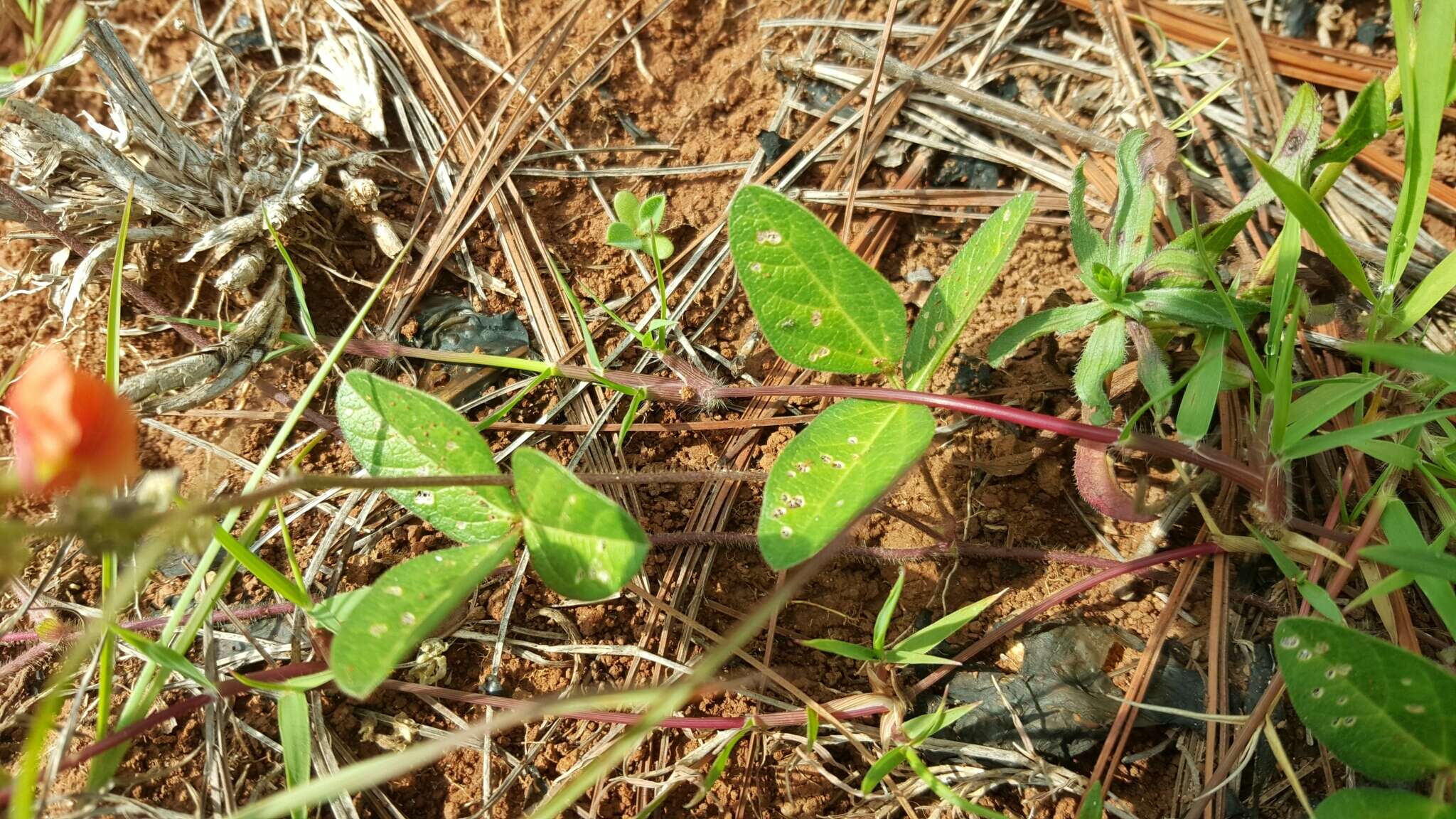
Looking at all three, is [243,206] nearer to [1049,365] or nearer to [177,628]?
[177,628]

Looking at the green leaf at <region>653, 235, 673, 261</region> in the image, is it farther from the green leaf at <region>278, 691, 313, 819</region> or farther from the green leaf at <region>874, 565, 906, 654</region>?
the green leaf at <region>278, 691, 313, 819</region>

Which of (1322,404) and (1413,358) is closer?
(1413,358)

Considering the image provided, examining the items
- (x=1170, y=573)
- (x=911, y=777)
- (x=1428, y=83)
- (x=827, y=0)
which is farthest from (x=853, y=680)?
(x=827, y=0)

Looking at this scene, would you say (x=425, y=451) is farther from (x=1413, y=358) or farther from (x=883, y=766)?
(x=1413, y=358)

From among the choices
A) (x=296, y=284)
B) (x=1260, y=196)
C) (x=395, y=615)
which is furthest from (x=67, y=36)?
(x=1260, y=196)

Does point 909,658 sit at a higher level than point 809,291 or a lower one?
lower

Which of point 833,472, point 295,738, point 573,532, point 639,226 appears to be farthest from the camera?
point 639,226

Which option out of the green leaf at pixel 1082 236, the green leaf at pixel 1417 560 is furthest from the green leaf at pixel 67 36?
the green leaf at pixel 1417 560
